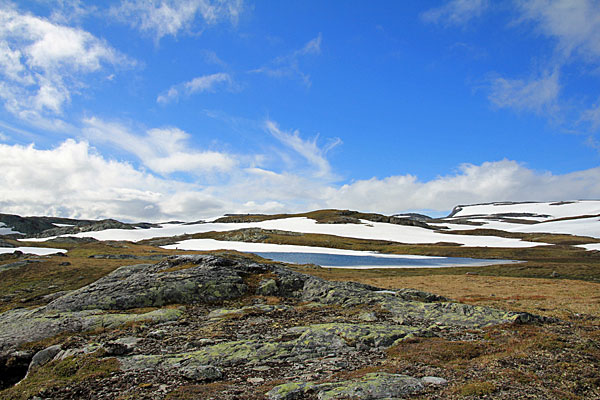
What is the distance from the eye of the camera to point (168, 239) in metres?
169

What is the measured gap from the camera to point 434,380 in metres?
11.4

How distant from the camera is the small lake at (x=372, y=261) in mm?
95188

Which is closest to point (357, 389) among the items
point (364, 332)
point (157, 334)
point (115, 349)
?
point (364, 332)

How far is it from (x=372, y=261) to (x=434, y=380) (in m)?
94.5

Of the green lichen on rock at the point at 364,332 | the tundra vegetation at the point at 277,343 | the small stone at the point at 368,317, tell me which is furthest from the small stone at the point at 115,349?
the small stone at the point at 368,317

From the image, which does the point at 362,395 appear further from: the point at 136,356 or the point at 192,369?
the point at 136,356

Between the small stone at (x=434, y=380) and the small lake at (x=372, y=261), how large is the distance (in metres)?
80.8

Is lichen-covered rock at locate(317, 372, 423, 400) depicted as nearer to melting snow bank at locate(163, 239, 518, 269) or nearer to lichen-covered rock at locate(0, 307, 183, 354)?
lichen-covered rock at locate(0, 307, 183, 354)

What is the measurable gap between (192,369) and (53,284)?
162 feet

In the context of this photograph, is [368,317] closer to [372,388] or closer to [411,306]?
[411,306]

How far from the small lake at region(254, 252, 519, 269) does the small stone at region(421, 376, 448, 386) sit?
80.8m

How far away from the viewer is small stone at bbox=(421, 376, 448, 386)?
36.5 feet

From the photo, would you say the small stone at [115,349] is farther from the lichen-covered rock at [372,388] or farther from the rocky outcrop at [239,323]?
the lichen-covered rock at [372,388]

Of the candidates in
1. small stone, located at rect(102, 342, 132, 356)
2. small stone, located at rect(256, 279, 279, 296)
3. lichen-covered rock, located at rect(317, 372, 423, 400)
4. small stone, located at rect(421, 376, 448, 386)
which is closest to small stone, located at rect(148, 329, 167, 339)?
small stone, located at rect(102, 342, 132, 356)
